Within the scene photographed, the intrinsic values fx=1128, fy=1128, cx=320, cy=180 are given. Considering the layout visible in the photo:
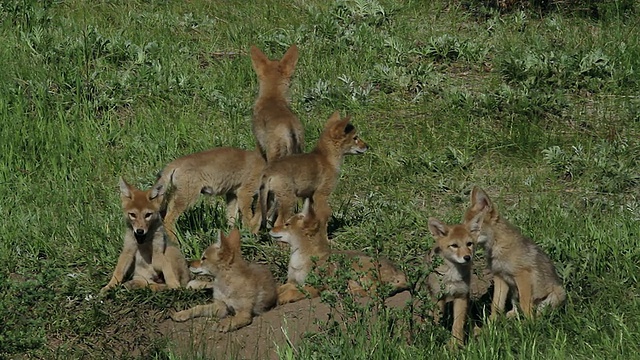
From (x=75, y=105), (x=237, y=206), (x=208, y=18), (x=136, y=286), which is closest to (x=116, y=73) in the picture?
(x=75, y=105)

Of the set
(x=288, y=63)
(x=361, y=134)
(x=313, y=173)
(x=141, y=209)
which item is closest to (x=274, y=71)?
(x=288, y=63)

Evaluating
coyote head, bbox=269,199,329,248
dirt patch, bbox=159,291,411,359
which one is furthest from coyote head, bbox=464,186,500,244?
coyote head, bbox=269,199,329,248

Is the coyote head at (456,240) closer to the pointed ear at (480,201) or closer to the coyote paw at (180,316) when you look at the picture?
the pointed ear at (480,201)

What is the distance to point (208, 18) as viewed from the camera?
14516mm

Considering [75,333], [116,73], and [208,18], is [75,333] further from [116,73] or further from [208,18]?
[208,18]

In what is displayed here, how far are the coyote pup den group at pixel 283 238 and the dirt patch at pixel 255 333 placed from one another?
0.08 m

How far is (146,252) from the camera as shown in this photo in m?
8.90

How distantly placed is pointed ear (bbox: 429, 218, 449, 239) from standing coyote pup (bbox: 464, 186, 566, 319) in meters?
0.34

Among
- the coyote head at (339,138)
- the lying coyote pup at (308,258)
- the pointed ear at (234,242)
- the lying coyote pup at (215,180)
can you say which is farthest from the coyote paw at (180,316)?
the coyote head at (339,138)

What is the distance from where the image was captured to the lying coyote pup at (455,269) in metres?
7.67

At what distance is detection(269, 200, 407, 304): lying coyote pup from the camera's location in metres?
8.59

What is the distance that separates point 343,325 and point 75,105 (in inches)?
201

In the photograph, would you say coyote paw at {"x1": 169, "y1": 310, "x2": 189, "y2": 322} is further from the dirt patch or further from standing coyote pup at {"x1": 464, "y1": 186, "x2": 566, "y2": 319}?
standing coyote pup at {"x1": 464, "y1": 186, "x2": 566, "y2": 319}

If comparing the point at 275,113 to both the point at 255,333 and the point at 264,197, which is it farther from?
the point at 255,333
